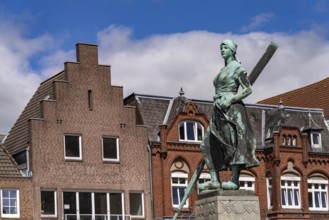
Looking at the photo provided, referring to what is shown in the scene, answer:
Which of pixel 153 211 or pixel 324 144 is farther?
pixel 324 144

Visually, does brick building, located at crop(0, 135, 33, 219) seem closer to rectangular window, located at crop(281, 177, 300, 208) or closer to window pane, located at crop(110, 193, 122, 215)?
window pane, located at crop(110, 193, 122, 215)

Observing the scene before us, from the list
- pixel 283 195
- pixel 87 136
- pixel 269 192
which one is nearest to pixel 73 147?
pixel 87 136

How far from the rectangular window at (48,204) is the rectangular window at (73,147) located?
220 cm

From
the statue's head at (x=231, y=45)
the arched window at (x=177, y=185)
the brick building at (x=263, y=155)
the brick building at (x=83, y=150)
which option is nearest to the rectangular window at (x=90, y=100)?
the brick building at (x=83, y=150)

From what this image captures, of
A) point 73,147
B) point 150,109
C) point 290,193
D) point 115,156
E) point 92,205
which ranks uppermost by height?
point 150,109

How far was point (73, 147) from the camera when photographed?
44531mm

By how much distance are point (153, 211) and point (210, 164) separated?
31697 millimetres

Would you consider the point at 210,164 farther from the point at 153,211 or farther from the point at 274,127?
the point at 274,127

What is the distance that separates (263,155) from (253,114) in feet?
10.4

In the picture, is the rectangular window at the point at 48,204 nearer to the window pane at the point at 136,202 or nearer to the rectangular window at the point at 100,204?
the rectangular window at the point at 100,204

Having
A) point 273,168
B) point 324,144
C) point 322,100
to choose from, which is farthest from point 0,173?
point 322,100

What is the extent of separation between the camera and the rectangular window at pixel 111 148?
150 ft

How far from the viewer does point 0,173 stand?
4272 centimetres

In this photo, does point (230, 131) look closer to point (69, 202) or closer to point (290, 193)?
point (69, 202)
